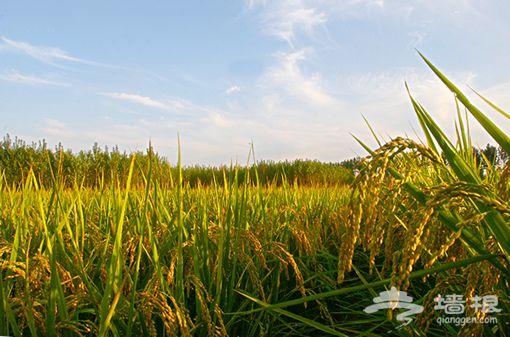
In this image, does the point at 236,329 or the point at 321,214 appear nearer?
the point at 236,329

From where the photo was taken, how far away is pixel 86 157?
43.9 ft

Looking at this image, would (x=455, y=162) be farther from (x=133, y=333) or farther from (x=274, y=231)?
(x=274, y=231)

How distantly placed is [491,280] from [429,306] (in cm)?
19

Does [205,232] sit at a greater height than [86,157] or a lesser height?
lesser

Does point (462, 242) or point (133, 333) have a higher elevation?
point (462, 242)

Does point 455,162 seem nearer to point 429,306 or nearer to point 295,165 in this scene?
point 429,306

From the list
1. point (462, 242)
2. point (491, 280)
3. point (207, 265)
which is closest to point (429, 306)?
point (491, 280)

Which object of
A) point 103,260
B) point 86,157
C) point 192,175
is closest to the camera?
point 103,260

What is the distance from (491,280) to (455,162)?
329 mm

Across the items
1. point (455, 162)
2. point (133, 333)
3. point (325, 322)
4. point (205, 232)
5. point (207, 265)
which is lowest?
point (325, 322)

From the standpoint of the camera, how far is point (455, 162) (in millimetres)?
1256

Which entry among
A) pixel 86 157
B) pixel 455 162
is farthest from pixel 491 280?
pixel 86 157

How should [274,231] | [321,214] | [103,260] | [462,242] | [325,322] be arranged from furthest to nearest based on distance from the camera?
[321,214]
[274,231]
[325,322]
[103,260]
[462,242]

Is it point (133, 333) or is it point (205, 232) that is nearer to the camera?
point (133, 333)
